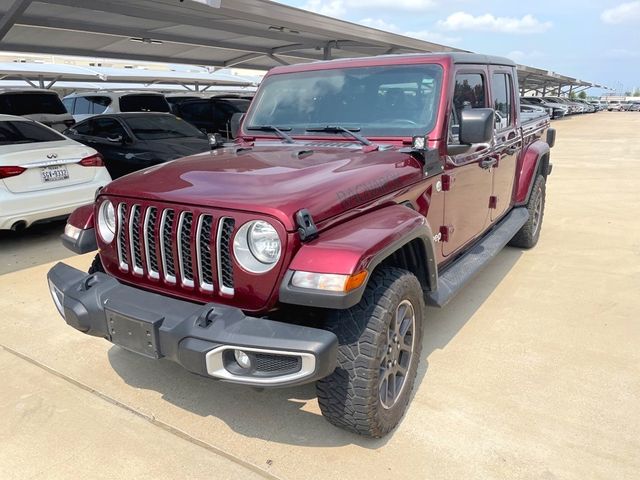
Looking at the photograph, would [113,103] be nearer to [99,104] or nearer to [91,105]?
[99,104]

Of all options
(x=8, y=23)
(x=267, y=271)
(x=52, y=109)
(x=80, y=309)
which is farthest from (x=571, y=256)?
(x=52, y=109)

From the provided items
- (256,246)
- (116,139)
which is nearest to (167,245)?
(256,246)

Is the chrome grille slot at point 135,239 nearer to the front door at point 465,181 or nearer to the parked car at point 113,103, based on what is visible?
the front door at point 465,181

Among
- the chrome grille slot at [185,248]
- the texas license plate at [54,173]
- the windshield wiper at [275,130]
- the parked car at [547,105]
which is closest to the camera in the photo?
the chrome grille slot at [185,248]

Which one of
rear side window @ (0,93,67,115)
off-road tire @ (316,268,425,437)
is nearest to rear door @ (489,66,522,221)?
off-road tire @ (316,268,425,437)

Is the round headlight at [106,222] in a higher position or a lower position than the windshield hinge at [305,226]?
lower

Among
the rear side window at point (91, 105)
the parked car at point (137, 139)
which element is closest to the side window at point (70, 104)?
the rear side window at point (91, 105)

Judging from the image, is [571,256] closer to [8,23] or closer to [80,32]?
[8,23]

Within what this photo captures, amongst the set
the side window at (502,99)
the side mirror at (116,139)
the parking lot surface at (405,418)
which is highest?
the side window at (502,99)

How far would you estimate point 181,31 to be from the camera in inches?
486

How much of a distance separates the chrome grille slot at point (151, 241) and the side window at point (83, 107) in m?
11.9

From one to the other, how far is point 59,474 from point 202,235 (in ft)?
4.26

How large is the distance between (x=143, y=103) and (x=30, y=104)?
2842 millimetres

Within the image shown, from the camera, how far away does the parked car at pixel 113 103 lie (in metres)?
12.7
